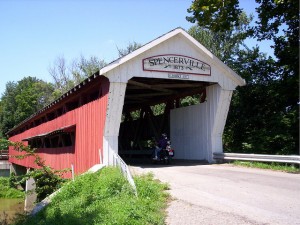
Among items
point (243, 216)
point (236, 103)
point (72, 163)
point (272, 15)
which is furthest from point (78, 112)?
point (243, 216)

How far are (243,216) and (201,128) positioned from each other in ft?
32.5

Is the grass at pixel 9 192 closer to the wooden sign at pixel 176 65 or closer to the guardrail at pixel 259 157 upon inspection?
the guardrail at pixel 259 157

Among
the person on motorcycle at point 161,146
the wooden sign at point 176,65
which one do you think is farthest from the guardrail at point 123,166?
the wooden sign at point 176,65

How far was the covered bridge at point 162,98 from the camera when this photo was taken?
13000mm

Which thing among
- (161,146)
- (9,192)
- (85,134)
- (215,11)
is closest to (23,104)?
(9,192)

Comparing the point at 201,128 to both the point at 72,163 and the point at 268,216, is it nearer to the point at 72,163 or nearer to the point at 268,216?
the point at 72,163

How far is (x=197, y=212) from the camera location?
658 cm

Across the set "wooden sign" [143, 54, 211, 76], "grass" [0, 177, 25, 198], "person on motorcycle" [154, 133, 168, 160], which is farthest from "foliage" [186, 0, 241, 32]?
"grass" [0, 177, 25, 198]

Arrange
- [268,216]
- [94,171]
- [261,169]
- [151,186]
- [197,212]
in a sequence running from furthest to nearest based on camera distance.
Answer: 1. [261,169]
2. [94,171]
3. [151,186]
4. [197,212]
5. [268,216]

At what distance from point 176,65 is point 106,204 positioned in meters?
7.64

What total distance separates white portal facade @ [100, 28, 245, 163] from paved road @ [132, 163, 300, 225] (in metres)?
3.20

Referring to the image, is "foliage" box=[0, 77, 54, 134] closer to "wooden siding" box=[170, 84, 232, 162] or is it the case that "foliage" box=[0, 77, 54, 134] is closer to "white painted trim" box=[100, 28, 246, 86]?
"wooden siding" box=[170, 84, 232, 162]

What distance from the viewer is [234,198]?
756cm

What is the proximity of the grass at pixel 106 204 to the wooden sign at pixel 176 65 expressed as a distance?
15.1ft
